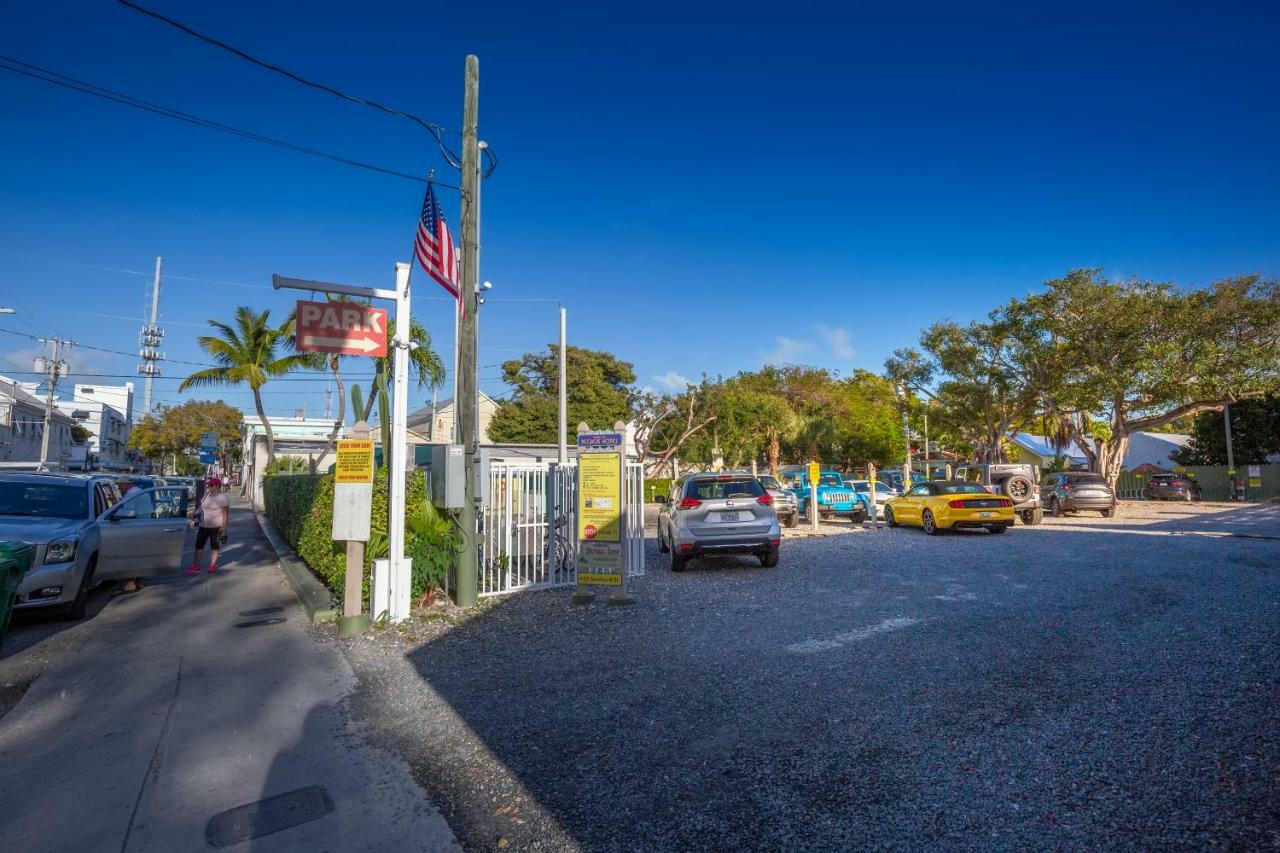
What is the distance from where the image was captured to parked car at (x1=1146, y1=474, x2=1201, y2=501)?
33.5 meters

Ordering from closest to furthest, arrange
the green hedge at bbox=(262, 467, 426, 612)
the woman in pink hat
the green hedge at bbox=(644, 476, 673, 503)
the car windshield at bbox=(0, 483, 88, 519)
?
the green hedge at bbox=(262, 467, 426, 612), the car windshield at bbox=(0, 483, 88, 519), the woman in pink hat, the green hedge at bbox=(644, 476, 673, 503)

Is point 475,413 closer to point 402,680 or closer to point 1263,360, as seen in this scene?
point 402,680

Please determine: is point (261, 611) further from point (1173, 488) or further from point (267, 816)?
point (1173, 488)

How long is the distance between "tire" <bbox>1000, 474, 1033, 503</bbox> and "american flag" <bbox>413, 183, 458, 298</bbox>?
54.3ft

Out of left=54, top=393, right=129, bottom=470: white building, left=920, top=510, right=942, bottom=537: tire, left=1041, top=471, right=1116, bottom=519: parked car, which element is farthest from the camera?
left=54, top=393, right=129, bottom=470: white building

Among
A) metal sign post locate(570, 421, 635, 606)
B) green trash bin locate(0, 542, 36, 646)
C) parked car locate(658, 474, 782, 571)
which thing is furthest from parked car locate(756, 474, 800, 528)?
green trash bin locate(0, 542, 36, 646)

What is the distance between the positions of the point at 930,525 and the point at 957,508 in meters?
0.92

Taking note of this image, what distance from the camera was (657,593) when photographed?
30.9ft

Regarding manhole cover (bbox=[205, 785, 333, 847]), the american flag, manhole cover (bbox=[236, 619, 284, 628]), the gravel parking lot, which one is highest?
the american flag

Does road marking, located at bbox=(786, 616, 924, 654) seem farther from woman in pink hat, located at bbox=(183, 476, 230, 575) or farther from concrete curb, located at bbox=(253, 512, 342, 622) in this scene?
woman in pink hat, located at bbox=(183, 476, 230, 575)

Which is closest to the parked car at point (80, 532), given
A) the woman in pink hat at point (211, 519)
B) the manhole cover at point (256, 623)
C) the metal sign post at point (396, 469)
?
the woman in pink hat at point (211, 519)

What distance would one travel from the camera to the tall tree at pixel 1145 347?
82.8 ft

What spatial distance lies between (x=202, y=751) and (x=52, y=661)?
356 cm

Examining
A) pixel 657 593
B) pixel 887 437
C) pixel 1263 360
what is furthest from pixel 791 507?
pixel 887 437
